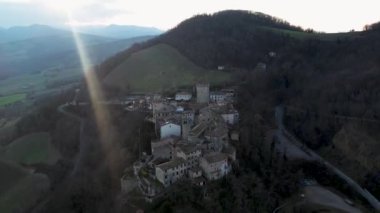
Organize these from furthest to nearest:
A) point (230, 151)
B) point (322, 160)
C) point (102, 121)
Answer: point (102, 121) < point (322, 160) < point (230, 151)

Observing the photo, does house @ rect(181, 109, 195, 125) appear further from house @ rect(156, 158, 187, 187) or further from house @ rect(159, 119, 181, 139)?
house @ rect(156, 158, 187, 187)

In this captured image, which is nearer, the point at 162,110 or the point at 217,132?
the point at 217,132

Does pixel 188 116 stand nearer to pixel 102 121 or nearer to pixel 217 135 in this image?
pixel 217 135

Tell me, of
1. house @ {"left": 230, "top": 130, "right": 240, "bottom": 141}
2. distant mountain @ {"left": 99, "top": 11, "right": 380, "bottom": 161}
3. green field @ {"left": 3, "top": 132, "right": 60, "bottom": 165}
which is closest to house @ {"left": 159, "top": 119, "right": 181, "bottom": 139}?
house @ {"left": 230, "top": 130, "right": 240, "bottom": 141}

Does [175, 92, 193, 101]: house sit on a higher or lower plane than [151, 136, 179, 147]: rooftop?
higher

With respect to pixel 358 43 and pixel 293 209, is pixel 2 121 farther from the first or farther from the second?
pixel 358 43

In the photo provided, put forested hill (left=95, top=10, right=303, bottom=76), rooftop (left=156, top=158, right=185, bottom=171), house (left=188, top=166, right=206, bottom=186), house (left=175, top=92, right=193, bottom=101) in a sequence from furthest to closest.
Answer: forested hill (left=95, top=10, right=303, bottom=76) → house (left=175, top=92, right=193, bottom=101) → rooftop (left=156, top=158, right=185, bottom=171) → house (left=188, top=166, right=206, bottom=186)

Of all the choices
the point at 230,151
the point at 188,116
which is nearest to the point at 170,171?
the point at 230,151

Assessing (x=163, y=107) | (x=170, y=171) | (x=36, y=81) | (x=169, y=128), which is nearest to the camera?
(x=170, y=171)
